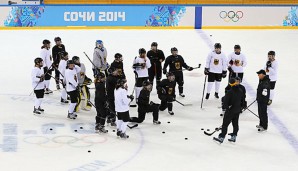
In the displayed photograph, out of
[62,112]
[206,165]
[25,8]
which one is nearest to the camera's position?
[206,165]

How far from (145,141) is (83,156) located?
1225mm

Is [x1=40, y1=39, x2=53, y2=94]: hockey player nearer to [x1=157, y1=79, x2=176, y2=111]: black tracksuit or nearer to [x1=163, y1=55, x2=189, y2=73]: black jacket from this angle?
[x1=163, y1=55, x2=189, y2=73]: black jacket

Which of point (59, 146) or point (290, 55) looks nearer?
point (59, 146)

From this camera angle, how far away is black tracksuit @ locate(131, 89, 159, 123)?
10.0 meters

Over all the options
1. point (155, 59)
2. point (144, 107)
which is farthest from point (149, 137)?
point (155, 59)

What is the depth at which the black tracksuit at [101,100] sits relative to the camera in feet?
31.3

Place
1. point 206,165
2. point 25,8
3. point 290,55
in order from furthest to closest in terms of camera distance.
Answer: point 25,8 → point 290,55 → point 206,165

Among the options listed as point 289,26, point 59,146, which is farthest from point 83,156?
point 289,26

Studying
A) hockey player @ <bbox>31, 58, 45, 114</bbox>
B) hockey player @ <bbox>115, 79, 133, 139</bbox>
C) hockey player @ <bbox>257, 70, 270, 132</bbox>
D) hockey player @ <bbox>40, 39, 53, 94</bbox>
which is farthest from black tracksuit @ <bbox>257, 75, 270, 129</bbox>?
hockey player @ <bbox>40, 39, 53, 94</bbox>

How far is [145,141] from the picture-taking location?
31.2 ft

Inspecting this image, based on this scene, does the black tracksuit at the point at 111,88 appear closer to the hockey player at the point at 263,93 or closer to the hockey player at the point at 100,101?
the hockey player at the point at 100,101

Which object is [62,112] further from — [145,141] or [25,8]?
[25,8]

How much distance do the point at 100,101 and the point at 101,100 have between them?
0.10ft

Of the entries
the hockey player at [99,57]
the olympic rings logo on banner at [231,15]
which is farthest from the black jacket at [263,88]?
the olympic rings logo on banner at [231,15]
